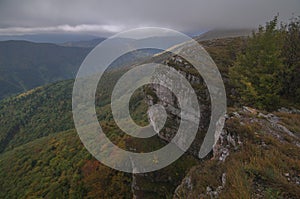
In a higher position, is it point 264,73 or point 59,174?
point 264,73

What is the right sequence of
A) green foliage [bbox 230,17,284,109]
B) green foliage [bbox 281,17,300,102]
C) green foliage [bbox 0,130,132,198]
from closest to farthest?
green foliage [bbox 230,17,284,109] < green foliage [bbox 281,17,300,102] < green foliage [bbox 0,130,132,198]

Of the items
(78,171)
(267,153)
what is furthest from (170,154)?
(78,171)

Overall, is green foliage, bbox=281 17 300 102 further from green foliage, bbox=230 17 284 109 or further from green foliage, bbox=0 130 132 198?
green foliage, bbox=0 130 132 198

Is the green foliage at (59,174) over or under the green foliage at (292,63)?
under

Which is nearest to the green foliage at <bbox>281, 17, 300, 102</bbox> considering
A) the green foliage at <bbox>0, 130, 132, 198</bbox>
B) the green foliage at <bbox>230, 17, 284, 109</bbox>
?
the green foliage at <bbox>230, 17, 284, 109</bbox>

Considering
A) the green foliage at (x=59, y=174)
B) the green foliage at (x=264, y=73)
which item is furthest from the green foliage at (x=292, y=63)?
the green foliage at (x=59, y=174)

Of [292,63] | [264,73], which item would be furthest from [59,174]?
[292,63]

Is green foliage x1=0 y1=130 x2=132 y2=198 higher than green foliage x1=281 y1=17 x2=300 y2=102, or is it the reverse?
green foliage x1=281 y1=17 x2=300 y2=102

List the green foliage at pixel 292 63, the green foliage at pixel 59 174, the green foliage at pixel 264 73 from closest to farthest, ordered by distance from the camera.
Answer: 1. the green foliage at pixel 264 73
2. the green foliage at pixel 292 63
3. the green foliage at pixel 59 174

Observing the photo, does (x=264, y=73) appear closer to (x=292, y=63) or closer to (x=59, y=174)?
(x=292, y=63)

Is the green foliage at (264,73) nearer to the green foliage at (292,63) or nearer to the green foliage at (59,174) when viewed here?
the green foliage at (292,63)

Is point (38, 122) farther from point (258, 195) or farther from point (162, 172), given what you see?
point (258, 195)
